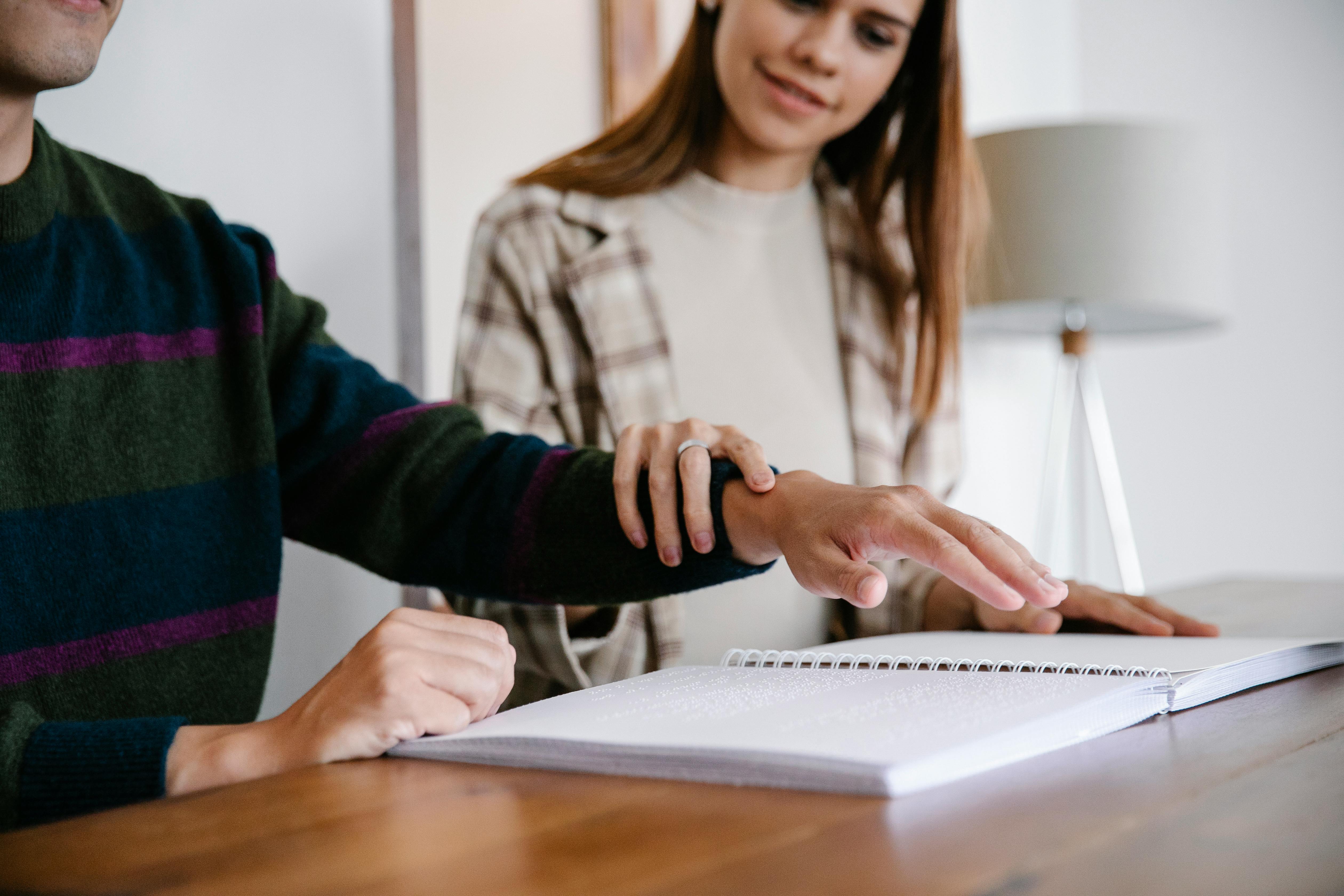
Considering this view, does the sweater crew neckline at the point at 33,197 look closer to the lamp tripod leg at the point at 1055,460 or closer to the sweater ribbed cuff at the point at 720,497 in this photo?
the sweater ribbed cuff at the point at 720,497

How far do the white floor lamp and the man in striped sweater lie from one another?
135 centimetres

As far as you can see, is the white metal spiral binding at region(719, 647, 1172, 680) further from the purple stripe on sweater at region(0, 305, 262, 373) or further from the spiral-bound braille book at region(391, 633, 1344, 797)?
the purple stripe on sweater at region(0, 305, 262, 373)

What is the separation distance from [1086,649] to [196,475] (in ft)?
2.18

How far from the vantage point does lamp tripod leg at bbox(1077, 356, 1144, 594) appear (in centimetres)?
227

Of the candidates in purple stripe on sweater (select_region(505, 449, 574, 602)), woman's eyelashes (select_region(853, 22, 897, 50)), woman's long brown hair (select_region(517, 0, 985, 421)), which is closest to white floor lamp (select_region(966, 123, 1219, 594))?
woman's long brown hair (select_region(517, 0, 985, 421))

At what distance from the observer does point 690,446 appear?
0.76m

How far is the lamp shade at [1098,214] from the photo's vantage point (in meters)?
1.94

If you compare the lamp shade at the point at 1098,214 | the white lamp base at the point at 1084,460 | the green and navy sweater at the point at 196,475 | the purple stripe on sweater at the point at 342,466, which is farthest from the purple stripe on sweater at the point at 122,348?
the white lamp base at the point at 1084,460

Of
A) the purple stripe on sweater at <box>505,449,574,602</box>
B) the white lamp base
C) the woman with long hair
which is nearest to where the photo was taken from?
the purple stripe on sweater at <box>505,449,574,602</box>

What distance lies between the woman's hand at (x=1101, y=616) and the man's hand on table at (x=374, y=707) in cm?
46

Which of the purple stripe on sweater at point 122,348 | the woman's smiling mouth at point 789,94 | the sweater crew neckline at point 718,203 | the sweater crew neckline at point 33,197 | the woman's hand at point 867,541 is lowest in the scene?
the woman's hand at point 867,541

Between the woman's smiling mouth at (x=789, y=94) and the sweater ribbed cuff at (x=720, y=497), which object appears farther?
the woman's smiling mouth at (x=789, y=94)

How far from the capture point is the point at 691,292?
4.48 feet

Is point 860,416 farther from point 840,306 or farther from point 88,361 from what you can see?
point 88,361
